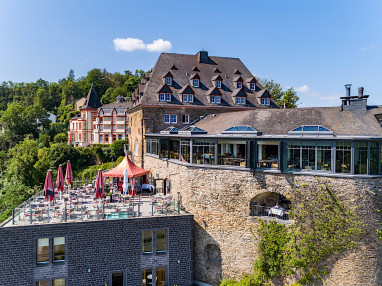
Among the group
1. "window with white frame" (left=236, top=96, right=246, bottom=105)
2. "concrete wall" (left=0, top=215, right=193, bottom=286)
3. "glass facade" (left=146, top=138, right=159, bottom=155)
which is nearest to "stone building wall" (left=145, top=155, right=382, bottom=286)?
"concrete wall" (left=0, top=215, right=193, bottom=286)

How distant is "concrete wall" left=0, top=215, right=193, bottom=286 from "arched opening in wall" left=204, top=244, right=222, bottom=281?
4.97 feet

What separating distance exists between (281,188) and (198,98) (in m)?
14.7

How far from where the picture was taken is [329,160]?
14.6 metres

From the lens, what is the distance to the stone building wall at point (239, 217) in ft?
46.5

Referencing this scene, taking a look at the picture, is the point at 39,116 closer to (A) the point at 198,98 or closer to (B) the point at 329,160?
(A) the point at 198,98

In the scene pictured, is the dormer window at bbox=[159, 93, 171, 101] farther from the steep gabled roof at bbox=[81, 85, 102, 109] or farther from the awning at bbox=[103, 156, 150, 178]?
the steep gabled roof at bbox=[81, 85, 102, 109]

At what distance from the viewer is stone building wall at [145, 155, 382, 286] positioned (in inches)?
558

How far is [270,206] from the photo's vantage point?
17.2 metres

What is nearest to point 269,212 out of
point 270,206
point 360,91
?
point 270,206

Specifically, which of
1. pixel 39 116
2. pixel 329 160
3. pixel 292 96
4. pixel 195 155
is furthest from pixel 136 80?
pixel 329 160

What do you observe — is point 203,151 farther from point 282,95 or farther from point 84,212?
point 282,95

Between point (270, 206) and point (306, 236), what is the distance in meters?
2.71

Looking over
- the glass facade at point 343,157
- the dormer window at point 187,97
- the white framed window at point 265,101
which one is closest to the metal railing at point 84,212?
the glass facade at point 343,157

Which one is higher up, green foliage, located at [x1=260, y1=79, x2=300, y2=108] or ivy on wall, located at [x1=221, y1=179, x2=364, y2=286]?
green foliage, located at [x1=260, y1=79, x2=300, y2=108]
